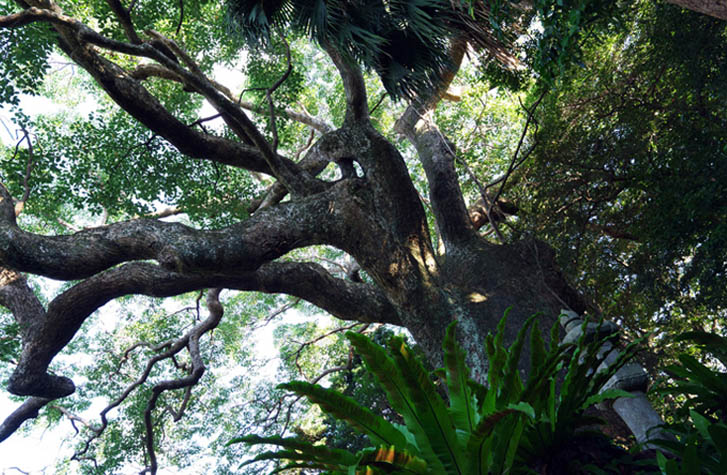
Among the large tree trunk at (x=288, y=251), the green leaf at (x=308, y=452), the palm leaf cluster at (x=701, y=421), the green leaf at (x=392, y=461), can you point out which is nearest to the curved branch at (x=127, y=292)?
the large tree trunk at (x=288, y=251)

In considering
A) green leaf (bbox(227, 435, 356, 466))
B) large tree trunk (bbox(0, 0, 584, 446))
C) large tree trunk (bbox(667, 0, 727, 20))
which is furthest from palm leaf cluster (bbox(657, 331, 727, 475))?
large tree trunk (bbox(0, 0, 584, 446))

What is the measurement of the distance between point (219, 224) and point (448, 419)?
6.19m

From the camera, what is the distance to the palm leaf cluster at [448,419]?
3.83 ft

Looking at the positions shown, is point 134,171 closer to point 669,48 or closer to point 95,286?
point 95,286

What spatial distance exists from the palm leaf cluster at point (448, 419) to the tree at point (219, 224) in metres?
3.09

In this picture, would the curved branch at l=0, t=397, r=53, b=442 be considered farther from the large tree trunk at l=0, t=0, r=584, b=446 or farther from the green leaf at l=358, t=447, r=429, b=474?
the green leaf at l=358, t=447, r=429, b=474

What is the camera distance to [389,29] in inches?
226

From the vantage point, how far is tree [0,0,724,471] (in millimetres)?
4387

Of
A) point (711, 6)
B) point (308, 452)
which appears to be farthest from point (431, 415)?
point (711, 6)

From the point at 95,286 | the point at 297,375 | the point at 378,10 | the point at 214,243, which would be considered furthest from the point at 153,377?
the point at 378,10

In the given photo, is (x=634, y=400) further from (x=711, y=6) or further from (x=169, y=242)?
(x=169, y=242)

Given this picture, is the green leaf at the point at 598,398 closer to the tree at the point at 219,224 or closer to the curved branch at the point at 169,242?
the tree at the point at 219,224

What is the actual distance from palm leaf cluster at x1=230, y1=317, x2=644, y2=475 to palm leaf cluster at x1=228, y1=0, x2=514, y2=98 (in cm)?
457

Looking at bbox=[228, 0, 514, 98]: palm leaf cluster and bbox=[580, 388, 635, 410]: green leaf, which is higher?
bbox=[228, 0, 514, 98]: palm leaf cluster
